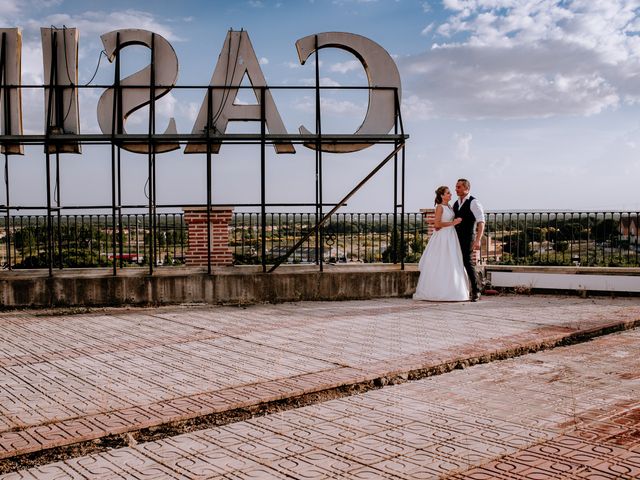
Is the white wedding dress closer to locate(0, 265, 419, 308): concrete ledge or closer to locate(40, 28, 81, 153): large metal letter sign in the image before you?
locate(0, 265, 419, 308): concrete ledge

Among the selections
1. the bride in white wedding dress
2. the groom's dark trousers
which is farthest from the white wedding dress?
the groom's dark trousers

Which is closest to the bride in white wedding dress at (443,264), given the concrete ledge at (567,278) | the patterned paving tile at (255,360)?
the patterned paving tile at (255,360)

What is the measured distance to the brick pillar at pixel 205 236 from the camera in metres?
12.1

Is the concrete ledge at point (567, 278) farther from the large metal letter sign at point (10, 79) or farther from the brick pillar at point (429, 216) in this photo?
the large metal letter sign at point (10, 79)

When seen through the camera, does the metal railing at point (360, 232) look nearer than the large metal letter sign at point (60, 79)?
No

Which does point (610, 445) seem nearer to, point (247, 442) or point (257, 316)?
point (247, 442)

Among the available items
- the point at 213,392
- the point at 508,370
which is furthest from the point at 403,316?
the point at 213,392

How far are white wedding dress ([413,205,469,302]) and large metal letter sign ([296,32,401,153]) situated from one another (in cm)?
187

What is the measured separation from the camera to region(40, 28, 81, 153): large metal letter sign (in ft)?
36.1

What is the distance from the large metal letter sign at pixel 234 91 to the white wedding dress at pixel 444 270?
10.8ft

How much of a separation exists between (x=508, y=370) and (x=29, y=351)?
5.21 meters

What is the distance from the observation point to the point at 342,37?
38.1 ft

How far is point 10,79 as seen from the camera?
1095 centimetres

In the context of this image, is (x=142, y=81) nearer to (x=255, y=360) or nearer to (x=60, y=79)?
(x=60, y=79)
